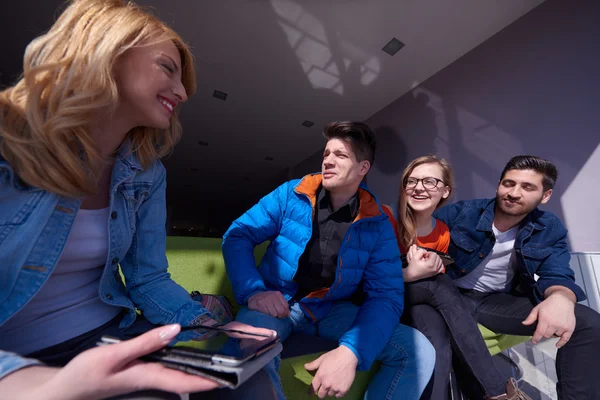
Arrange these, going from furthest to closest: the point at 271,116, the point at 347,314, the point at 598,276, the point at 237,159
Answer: the point at 237,159, the point at 271,116, the point at 598,276, the point at 347,314

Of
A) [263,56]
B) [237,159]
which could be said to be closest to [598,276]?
[263,56]

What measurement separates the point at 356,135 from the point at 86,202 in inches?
46.3

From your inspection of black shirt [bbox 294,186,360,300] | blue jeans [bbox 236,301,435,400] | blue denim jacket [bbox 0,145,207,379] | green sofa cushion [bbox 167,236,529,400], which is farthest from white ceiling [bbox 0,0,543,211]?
blue jeans [bbox 236,301,435,400]

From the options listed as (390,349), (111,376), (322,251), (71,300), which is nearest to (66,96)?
(71,300)

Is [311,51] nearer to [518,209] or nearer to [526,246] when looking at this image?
[518,209]

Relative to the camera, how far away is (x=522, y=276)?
5.32 ft

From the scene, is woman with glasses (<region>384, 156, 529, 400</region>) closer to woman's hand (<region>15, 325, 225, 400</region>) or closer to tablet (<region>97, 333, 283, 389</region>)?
tablet (<region>97, 333, 283, 389</region>)

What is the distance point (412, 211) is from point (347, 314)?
843 mm

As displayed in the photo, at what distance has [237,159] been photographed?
22.9ft

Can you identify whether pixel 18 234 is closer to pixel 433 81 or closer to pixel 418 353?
pixel 418 353

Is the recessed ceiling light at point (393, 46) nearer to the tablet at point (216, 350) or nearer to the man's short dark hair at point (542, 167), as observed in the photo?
the man's short dark hair at point (542, 167)

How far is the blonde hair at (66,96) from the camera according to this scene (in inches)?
23.7

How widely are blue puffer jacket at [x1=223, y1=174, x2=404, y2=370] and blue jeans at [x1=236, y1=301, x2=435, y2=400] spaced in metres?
0.06

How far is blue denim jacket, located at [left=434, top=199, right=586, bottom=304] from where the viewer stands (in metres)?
1.48
